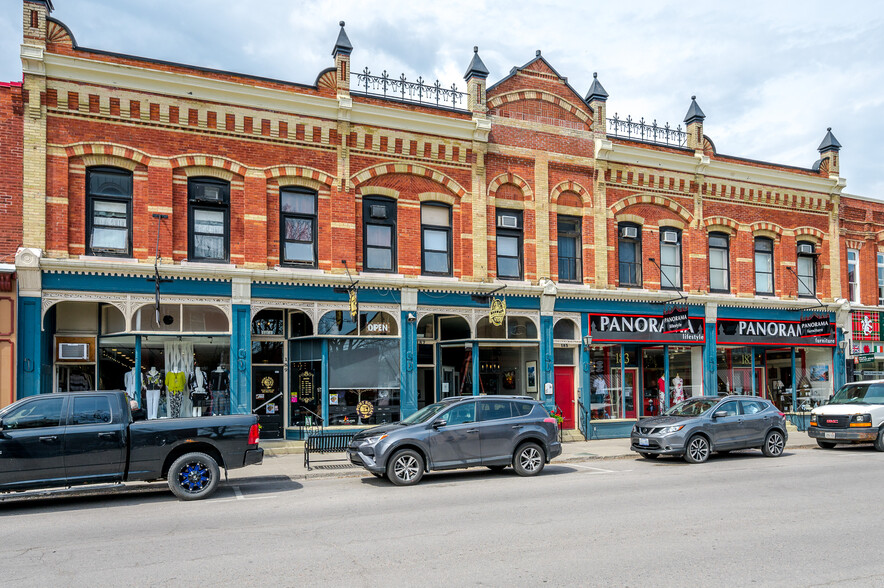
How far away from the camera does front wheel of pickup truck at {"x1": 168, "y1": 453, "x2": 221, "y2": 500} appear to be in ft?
39.4

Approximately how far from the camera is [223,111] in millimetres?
18109

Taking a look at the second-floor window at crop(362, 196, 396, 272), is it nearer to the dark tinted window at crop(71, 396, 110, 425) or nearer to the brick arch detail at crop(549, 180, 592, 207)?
the brick arch detail at crop(549, 180, 592, 207)

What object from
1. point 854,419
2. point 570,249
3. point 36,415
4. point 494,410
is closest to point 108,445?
point 36,415

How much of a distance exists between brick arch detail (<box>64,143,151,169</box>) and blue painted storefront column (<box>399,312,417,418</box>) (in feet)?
24.2

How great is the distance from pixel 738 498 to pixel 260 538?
7201mm

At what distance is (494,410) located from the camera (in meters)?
14.4

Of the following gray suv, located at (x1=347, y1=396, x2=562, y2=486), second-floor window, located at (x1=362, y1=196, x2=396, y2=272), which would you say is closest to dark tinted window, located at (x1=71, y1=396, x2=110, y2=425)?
gray suv, located at (x1=347, y1=396, x2=562, y2=486)

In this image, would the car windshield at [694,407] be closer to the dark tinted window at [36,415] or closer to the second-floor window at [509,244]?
the second-floor window at [509,244]

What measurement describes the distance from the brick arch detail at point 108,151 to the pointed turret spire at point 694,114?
659 inches

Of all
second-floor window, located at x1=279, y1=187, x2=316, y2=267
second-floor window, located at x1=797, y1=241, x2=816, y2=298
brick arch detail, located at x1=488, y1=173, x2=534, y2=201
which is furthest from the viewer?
second-floor window, located at x1=797, y1=241, x2=816, y2=298

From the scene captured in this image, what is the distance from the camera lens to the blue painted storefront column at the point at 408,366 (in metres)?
19.5

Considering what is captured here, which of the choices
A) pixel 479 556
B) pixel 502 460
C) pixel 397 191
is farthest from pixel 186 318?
pixel 479 556

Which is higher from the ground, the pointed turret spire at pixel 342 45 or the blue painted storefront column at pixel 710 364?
the pointed turret spire at pixel 342 45

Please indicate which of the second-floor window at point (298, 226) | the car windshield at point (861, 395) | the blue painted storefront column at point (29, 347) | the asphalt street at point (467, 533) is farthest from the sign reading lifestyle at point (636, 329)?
the blue painted storefront column at point (29, 347)
